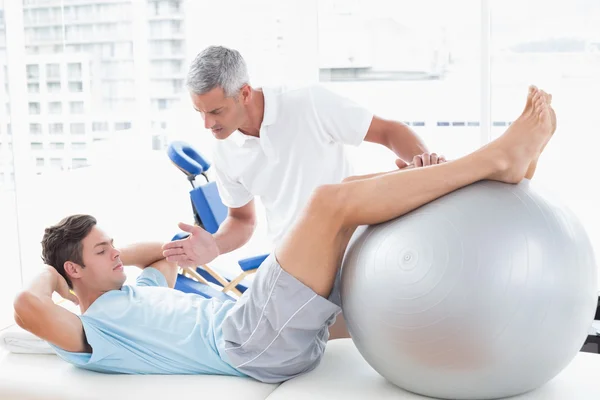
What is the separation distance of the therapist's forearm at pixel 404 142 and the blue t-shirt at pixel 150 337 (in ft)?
2.44

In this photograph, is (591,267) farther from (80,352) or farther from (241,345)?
(80,352)

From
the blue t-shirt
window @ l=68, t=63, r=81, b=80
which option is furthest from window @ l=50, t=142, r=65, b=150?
the blue t-shirt

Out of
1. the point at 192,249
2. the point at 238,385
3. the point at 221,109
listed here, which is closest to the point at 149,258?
the point at 192,249

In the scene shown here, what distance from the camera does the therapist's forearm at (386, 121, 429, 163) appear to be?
2.44 m

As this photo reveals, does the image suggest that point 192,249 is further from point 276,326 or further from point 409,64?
point 409,64

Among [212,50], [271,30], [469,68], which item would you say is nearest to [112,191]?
[271,30]

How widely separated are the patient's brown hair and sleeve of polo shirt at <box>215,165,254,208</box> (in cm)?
57

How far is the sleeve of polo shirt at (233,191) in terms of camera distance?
2.67m

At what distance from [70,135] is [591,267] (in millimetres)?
3791

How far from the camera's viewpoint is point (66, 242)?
2178 millimetres

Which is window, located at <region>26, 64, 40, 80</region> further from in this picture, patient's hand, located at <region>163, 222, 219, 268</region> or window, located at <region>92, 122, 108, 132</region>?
patient's hand, located at <region>163, 222, 219, 268</region>

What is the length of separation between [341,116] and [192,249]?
0.66 metres

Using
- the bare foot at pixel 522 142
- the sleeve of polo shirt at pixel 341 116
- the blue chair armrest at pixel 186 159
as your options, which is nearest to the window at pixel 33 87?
the blue chair armrest at pixel 186 159

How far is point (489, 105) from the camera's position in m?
4.50
